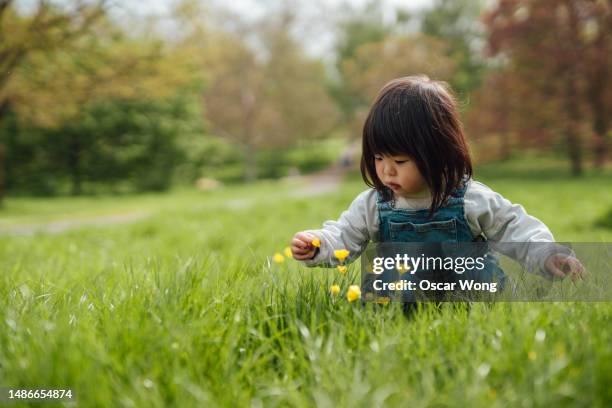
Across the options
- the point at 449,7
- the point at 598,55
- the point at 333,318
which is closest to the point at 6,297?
the point at 333,318

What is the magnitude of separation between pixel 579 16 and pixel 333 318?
2150cm

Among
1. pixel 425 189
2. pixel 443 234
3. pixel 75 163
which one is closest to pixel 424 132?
pixel 425 189

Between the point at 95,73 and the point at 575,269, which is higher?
the point at 95,73

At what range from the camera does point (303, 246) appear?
219cm

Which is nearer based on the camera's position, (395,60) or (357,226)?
(357,226)

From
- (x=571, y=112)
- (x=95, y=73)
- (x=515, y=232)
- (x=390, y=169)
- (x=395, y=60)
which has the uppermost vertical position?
(x=395, y=60)

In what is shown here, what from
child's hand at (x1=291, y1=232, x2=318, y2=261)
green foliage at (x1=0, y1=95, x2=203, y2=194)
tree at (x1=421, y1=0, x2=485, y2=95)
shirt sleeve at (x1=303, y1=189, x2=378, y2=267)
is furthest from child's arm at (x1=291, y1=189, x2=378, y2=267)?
tree at (x1=421, y1=0, x2=485, y2=95)

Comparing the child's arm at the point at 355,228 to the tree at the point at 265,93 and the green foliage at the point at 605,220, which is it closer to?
the green foliage at the point at 605,220

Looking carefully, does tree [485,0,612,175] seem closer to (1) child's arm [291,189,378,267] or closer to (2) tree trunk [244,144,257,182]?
(2) tree trunk [244,144,257,182]

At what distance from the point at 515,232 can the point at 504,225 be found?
8cm

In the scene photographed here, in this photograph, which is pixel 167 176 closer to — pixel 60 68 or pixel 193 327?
pixel 60 68

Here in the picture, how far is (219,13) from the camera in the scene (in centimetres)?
2666

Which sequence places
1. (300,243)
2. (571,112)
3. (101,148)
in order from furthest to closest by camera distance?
(101,148), (571,112), (300,243)

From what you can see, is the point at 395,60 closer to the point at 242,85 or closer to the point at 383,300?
the point at 242,85
